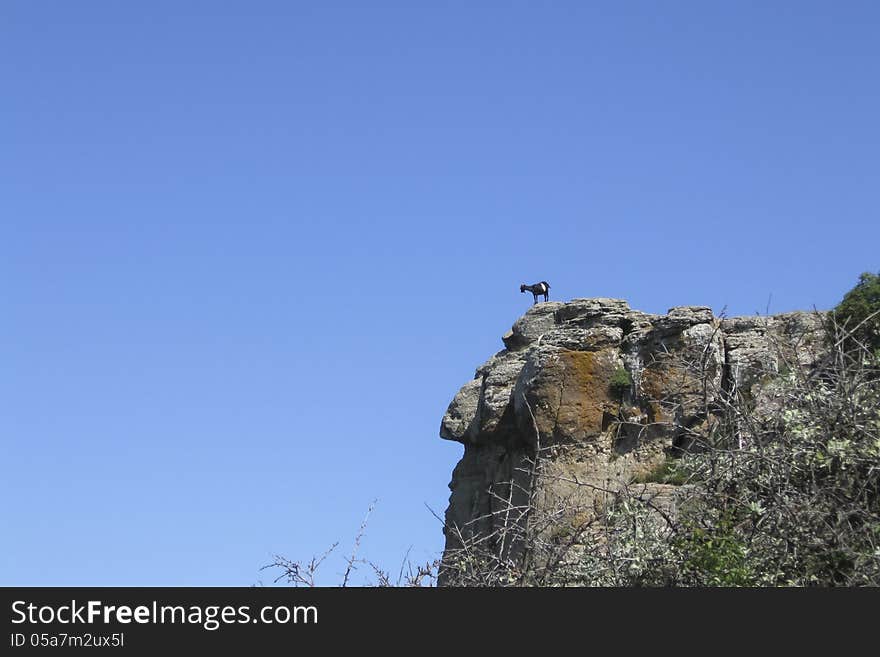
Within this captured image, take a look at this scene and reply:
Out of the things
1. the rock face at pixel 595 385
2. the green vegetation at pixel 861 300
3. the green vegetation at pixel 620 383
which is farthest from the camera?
the green vegetation at pixel 620 383

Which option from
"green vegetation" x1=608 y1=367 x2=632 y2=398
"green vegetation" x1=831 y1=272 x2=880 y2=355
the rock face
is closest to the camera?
"green vegetation" x1=831 y1=272 x2=880 y2=355

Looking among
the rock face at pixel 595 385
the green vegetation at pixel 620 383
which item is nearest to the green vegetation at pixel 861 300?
the rock face at pixel 595 385

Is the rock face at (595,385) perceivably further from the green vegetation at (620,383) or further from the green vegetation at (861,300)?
the green vegetation at (861,300)

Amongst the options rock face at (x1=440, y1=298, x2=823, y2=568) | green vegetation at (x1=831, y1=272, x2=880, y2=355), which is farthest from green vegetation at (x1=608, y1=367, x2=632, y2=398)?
green vegetation at (x1=831, y1=272, x2=880, y2=355)

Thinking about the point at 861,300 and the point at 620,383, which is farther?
the point at 620,383

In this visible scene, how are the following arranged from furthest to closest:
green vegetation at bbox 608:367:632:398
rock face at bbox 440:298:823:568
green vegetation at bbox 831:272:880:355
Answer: green vegetation at bbox 608:367:632:398 → rock face at bbox 440:298:823:568 → green vegetation at bbox 831:272:880:355

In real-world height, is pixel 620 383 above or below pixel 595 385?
below

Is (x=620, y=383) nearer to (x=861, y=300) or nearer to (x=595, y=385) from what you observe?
(x=595, y=385)

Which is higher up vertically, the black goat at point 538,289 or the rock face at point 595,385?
the black goat at point 538,289

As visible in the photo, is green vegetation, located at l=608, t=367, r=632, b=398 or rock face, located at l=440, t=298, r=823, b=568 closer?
rock face, located at l=440, t=298, r=823, b=568

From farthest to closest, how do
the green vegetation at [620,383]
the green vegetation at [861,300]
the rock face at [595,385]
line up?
the green vegetation at [620,383] < the rock face at [595,385] < the green vegetation at [861,300]

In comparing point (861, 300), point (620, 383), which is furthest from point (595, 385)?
point (861, 300)

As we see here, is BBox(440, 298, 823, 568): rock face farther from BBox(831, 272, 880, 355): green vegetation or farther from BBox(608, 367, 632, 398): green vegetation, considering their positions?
BBox(831, 272, 880, 355): green vegetation

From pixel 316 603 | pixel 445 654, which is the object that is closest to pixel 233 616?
pixel 316 603
